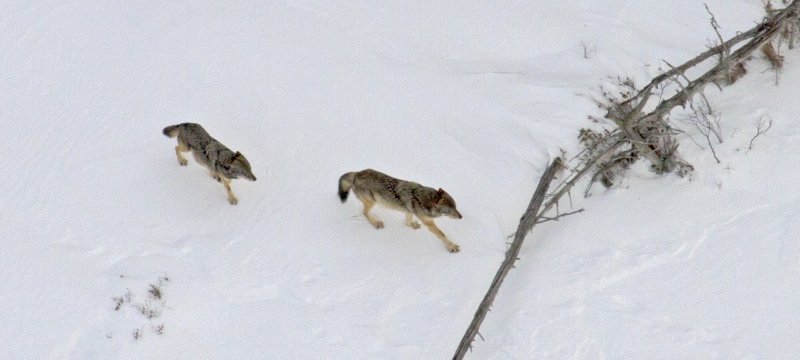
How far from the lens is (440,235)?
29.1 feet

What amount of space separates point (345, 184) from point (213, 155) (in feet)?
5.72

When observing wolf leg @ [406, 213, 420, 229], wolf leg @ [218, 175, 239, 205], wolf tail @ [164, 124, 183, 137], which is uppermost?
wolf tail @ [164, 124, 183, 137]

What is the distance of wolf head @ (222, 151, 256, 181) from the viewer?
30.3 feet

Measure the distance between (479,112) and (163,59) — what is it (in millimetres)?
5338

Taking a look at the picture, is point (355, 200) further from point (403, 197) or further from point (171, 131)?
point (171, 131)

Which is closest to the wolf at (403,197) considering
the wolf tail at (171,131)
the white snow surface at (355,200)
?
the white snow surface at (355,200)

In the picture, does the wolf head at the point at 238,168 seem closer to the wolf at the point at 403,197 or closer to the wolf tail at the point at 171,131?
the wolf at the point at 403,197

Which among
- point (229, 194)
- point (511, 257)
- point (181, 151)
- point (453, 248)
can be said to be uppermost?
point (181, 151)

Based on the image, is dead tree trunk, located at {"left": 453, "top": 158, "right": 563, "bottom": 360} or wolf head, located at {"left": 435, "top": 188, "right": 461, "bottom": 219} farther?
wolf head, located at {"left": 435, "top": 188, "right": 461, "bottom": 219}

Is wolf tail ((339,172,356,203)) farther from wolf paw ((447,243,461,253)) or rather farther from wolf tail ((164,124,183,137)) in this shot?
wolf tail ((164,124,183,137))

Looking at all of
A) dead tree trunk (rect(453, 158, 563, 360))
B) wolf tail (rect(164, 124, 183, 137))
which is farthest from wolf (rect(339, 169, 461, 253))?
wolf tail (rect(164, 124, 183, 137))

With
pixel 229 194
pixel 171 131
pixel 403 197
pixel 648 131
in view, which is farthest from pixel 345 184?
pixel 648 131

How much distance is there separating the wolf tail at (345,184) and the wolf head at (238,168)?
109 cm

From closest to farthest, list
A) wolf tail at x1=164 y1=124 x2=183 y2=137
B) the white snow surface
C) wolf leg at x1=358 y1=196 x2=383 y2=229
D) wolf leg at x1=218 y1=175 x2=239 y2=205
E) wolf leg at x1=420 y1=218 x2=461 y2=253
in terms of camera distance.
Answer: the white snow surface
wolf leg at x1=420 y1=218 x2=461 y2=253
wolf leg at x1=358 y1=196 x2=383 y2=229
wolf leg at x1=218 y1=175 x2=239 y2=205
wolf tail at x1=164 y1=124 x2=183 y2=137
